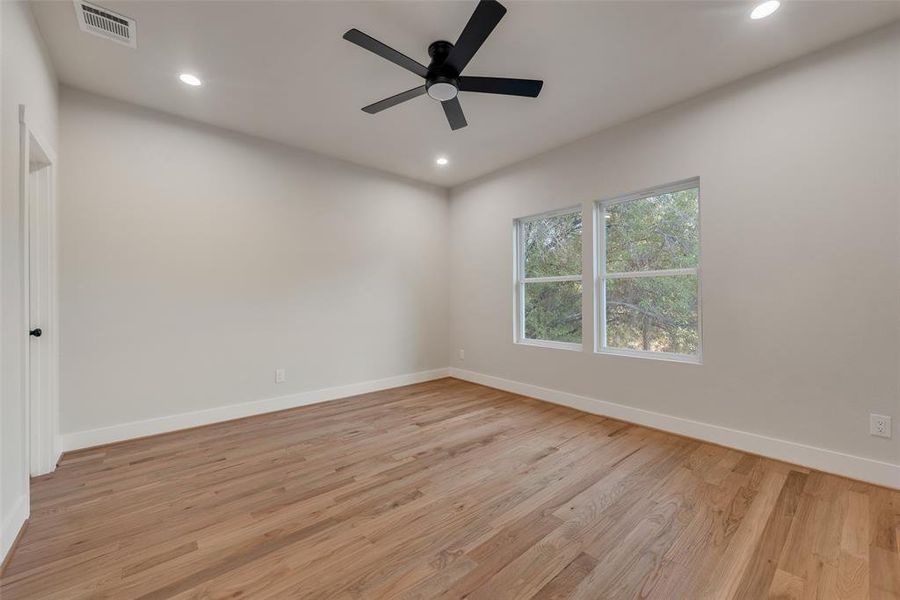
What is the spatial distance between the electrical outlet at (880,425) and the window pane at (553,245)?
227 cm

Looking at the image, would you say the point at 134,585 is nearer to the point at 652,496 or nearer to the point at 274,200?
the point at 652,496

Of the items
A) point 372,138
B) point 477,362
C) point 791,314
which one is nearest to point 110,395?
point 372,138

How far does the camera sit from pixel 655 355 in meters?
3.22

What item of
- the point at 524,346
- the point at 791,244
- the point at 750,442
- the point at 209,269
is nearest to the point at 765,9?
the point at 791,244

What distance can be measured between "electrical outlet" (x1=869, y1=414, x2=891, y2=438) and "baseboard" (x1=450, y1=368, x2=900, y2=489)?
0.56 ft

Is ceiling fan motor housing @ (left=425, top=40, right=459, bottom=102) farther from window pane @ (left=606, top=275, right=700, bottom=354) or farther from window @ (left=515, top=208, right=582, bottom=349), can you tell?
window pane @ (left=606, top=275, right=700, bottom=354)

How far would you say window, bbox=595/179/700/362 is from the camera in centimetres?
305

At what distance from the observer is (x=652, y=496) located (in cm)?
206

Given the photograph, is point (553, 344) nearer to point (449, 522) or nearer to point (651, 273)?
point (651, 273)

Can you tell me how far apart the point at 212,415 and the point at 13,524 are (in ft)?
5.24

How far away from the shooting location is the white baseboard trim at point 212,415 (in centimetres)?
276

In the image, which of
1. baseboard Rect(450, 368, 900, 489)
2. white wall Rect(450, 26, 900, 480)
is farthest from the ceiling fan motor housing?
baseboard Rect(450, 368, 900, 489)

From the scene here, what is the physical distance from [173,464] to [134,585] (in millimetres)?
1252

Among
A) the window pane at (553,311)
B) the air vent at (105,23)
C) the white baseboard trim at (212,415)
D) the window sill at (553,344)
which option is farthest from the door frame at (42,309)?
the window pane at (553,311)
